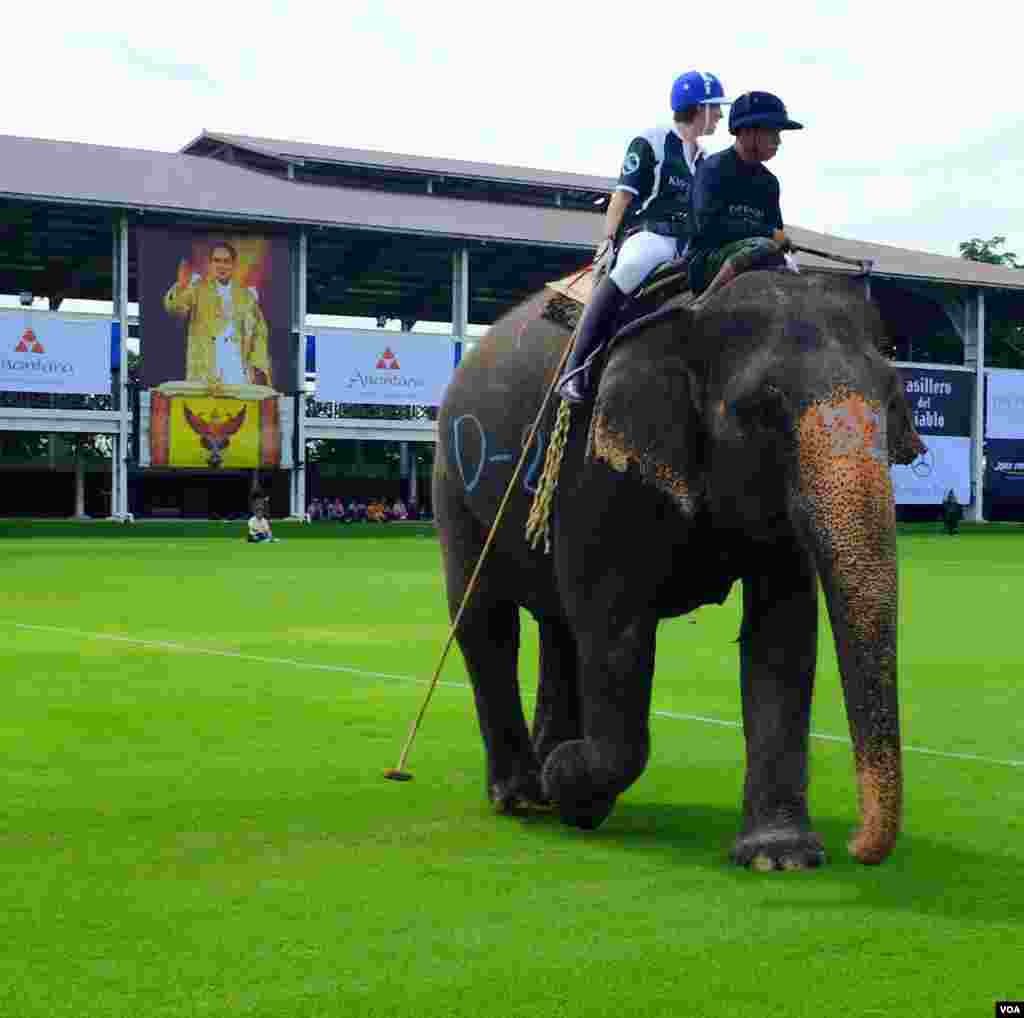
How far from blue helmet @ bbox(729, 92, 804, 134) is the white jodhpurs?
590 millimetres

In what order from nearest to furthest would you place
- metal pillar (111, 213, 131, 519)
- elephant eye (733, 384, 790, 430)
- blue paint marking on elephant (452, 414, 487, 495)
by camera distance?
elephant eye (733, 384, 790, 430)
blue paint marking on elephant (452, 414, 487, 495)
metal pillar (111, 213, 131, 519)

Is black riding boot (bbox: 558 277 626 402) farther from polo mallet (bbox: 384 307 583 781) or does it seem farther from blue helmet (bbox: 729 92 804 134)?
blue helmet (bbox: 729 92 804 134)

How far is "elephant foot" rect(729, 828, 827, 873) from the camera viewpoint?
6086mm

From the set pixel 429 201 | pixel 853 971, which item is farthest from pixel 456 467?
pixel 429 201

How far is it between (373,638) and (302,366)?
4181cm

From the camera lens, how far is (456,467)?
7840 millimetres

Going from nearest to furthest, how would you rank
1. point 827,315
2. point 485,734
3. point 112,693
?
point 827,315
point 485,734
point 112,693

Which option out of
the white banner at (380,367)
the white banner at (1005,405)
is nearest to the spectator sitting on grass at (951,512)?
the white banner at (1005,405)

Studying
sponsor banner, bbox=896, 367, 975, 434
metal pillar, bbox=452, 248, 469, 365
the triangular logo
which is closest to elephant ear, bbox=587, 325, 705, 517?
the triangular logo

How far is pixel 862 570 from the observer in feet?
17.9

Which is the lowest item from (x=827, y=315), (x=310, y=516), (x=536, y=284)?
(x=310, y=516)

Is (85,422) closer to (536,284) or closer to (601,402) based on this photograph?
(536,284)

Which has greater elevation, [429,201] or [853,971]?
[429,201]

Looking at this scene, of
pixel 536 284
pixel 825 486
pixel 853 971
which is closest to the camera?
pixel 853 971
